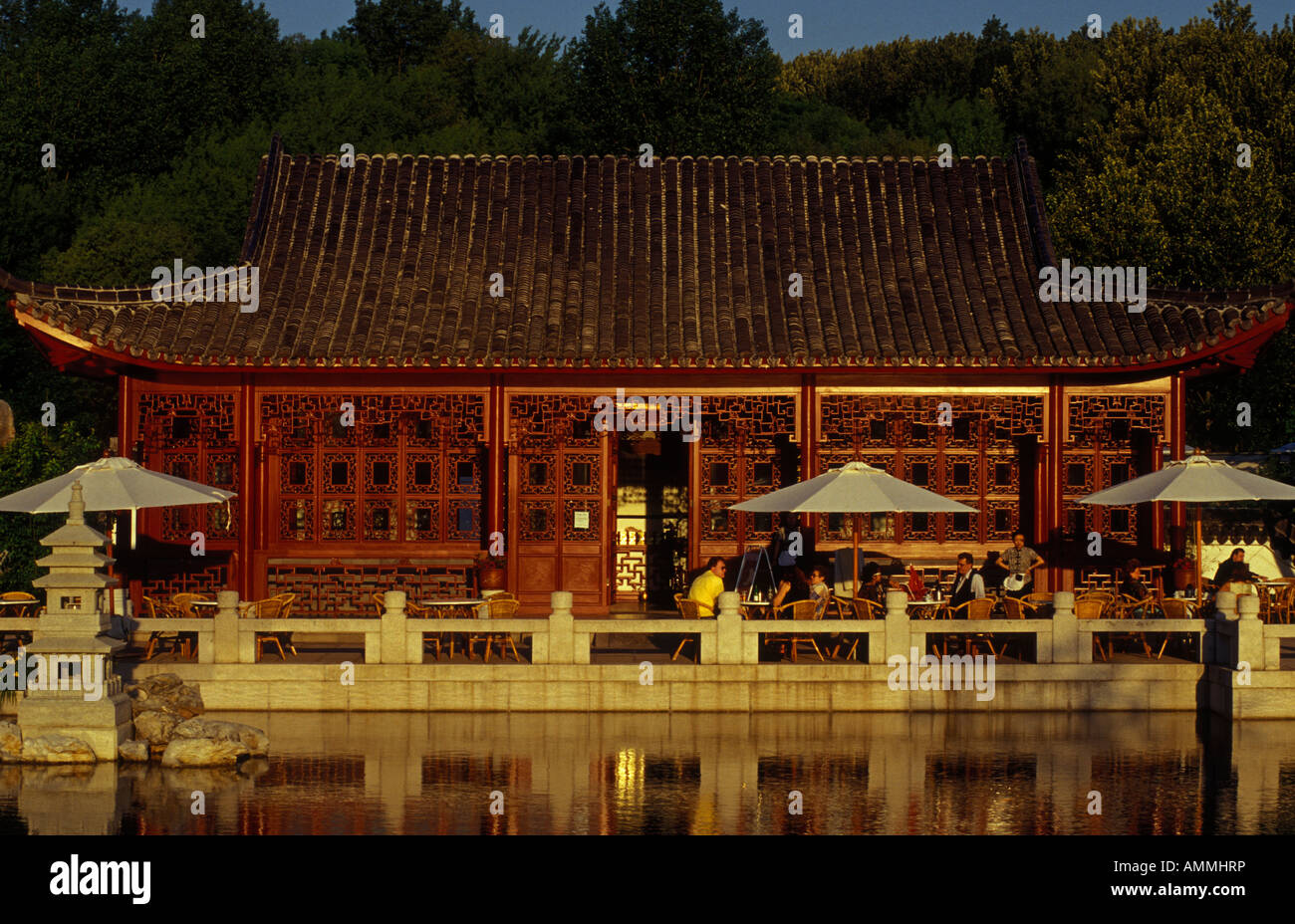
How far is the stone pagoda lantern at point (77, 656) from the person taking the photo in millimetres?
15266

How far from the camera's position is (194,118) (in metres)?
53.1

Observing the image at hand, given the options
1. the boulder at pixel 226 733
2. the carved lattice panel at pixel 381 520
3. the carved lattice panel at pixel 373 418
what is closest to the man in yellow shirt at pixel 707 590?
the carved lattice panel at pixel 373 418

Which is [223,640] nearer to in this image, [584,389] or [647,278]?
[584,389]

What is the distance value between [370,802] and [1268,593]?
45.9 ft

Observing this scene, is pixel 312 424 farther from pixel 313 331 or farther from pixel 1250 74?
pixel 1250 74

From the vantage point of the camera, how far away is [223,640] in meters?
18.0

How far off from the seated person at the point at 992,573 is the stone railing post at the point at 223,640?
33.1 feet

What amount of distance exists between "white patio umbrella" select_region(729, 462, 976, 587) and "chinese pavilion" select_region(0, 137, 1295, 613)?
2.12m

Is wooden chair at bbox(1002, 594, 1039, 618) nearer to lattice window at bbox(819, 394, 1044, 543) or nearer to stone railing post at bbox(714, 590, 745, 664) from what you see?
lattice window at bbox(819, 394, 1044, 543)

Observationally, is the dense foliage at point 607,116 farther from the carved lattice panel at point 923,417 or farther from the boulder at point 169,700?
the boulder at point 169,700

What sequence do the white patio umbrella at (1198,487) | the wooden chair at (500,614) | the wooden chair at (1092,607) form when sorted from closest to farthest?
1. the wooden chair at (500,614)
2. the wooden chair at (1092,607)
3. the white patio umbrella at (1198,487)

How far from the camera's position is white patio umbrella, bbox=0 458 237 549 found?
19312 mm
